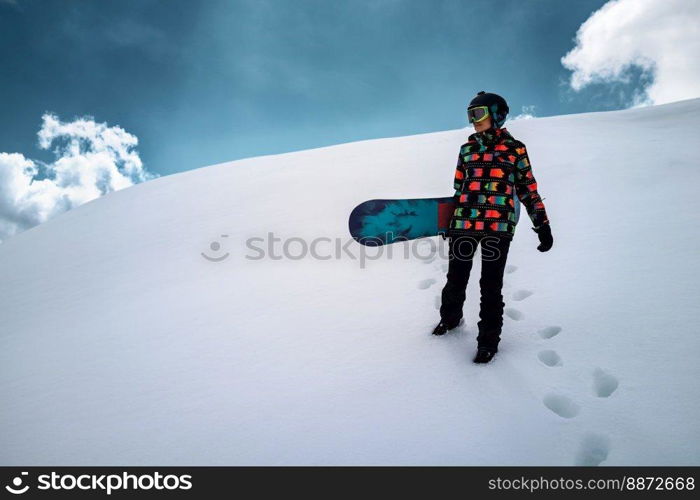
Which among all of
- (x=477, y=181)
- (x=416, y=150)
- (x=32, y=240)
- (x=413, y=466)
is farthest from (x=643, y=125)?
→ (x=32, y=240)

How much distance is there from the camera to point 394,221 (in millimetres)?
2857

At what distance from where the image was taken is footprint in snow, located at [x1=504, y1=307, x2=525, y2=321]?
265 cm

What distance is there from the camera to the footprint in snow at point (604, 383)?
6.11 feet

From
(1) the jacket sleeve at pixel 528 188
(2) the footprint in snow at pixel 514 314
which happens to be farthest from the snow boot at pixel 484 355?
(1) the jacket sleeve at pixel 528 188

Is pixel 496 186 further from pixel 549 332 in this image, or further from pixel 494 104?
pixel 549 332

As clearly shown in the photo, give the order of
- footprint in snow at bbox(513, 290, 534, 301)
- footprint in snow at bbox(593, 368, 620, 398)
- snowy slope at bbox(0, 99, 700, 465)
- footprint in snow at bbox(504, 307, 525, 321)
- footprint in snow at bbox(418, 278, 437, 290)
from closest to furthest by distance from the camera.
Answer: snowy slope at bbox(0, 99, 700, 465), footprint in snow at bbox(593, 368, 620, 398), footprint in snow at bbox(504, 307, 525, 321), footprint in snow at bbox(513, 290, 534, 301), footprint in snow at bbox(418, 278, 437, 290)

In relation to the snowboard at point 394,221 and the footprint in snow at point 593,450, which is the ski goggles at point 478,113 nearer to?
the snowboard at point 394,221

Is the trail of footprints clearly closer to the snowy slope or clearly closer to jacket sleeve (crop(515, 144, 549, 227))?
the snowy slope

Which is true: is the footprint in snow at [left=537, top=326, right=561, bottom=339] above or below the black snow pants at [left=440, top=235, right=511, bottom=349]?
below

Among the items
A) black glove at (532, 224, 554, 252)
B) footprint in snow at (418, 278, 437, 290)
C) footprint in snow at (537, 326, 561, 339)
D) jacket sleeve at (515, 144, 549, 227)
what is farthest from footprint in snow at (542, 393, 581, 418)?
footprint in snow at (418, 278, 437, 290)

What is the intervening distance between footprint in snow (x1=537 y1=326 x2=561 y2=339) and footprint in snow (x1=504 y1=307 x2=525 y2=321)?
211 millimetres

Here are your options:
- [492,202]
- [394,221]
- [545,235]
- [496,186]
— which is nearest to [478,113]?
[496,186]
